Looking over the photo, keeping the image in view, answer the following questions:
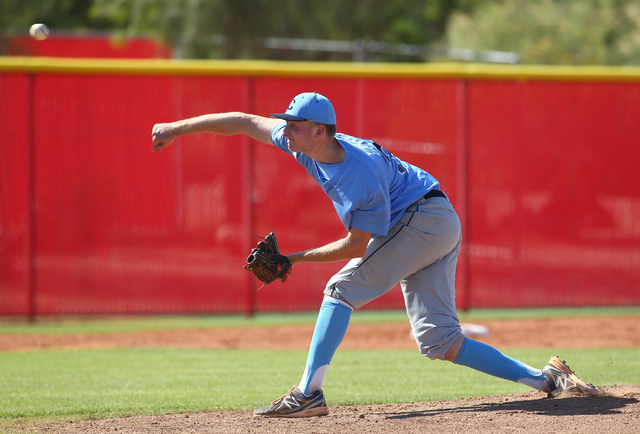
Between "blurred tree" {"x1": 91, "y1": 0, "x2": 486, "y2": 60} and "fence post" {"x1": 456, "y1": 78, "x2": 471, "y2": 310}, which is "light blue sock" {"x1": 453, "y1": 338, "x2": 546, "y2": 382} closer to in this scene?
"fence post" {"x1": 456, "y1": 78, "x2": 471, "y2": 310}

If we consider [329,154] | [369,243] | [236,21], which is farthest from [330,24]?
[329,154]

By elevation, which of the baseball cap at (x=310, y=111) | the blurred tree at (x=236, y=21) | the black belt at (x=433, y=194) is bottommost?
the black belt at (x=433, y=194)

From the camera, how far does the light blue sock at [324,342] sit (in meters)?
3.93

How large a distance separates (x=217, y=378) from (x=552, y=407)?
2.60 m

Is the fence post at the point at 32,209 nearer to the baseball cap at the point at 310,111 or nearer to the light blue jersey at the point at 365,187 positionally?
the light blue jersey at the point at 365,187

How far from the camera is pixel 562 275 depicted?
913cm

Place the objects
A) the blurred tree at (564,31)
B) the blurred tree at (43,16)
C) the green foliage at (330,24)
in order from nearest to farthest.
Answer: the green foliage at (330,24), the blurred tree at (564,31), the blurred tree at (43,16)

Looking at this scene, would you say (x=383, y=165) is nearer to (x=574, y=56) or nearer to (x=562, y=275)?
(x=562, y=275)

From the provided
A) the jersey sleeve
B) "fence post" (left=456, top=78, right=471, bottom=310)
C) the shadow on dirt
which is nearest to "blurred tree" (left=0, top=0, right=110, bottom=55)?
"fence post" (left=456, top=78, right=471, bottom=310)

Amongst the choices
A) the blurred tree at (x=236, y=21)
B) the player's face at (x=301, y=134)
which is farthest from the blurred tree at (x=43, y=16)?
the player's face at (x=301, y=134)

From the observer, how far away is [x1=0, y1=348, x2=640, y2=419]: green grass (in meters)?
4.78

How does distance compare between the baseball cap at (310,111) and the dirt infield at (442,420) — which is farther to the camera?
the dirt infield at (442,420)

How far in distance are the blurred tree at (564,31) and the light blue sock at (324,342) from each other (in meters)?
19.0

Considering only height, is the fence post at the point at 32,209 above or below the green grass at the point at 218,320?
above
